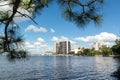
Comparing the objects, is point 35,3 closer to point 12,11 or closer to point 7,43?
point 12,11

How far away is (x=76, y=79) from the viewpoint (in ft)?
131

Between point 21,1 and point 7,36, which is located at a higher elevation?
point 21,1

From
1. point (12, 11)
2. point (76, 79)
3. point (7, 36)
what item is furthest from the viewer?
point (76, 79)

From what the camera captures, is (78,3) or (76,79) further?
(76,79)

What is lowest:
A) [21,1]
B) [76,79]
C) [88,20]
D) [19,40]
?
[76,79]

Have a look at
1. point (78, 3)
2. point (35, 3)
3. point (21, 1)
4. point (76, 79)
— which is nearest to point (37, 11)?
point (35, 3)

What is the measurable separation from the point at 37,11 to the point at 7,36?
2.95ft

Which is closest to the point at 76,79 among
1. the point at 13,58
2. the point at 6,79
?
the point at 6,79

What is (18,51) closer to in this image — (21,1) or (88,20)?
(21,1)

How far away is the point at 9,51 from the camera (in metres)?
5.66

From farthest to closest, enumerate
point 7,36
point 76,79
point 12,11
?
1. point 76,79
2. point 7,36
3. point 12,11

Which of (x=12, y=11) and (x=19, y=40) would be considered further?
(x=19, y=40)

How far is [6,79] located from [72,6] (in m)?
35.9

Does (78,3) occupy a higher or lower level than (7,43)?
higher
